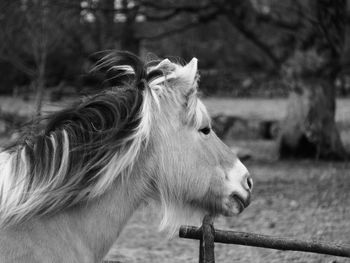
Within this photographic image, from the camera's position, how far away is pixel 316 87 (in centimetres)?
1283

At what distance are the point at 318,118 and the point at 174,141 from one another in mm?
10298

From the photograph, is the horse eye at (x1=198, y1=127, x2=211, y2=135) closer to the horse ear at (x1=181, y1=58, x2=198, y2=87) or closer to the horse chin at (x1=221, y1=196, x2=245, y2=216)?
the horse ear at (x1=181, y1=58, x2=198, y2=87)

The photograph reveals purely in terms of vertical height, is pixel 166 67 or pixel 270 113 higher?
pixel 166 67

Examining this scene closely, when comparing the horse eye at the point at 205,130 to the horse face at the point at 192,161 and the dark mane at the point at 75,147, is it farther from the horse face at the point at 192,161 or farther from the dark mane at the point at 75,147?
the dark mane at the point at 75,147

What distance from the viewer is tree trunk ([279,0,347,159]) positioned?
12445mm

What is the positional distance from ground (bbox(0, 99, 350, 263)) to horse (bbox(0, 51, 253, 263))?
1.03ft

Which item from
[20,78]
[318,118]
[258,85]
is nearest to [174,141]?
[318,118]

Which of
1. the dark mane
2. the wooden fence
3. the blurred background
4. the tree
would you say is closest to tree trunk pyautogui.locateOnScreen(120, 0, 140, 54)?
the blurred background

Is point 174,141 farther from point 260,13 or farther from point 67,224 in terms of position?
point 260,13

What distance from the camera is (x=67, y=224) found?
280cm

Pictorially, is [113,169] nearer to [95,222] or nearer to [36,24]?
[95,222]

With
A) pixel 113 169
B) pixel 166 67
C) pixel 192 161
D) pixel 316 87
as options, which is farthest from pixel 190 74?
pixel 316 87

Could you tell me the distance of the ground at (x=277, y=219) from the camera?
6.46 metres

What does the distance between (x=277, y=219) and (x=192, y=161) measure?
5337 millimetres
